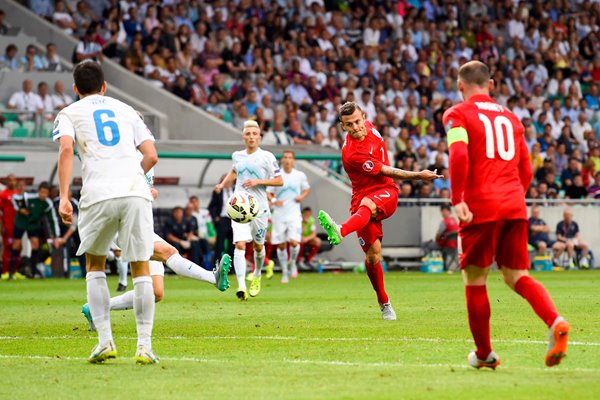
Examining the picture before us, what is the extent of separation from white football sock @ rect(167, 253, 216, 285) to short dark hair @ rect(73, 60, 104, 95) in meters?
4.20

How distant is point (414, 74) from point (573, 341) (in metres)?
25.9

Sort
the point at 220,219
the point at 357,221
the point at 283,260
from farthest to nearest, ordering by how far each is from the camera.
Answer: the point at 220,219 < the point at 283,260 < the point at 357,221

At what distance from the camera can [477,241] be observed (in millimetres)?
8742

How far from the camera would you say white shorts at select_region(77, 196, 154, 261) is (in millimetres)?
9398

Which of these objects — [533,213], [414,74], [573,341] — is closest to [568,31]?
[414,74]

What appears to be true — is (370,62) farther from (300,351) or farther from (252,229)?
(300,351)

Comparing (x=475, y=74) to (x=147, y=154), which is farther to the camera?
(x=147, y=154)

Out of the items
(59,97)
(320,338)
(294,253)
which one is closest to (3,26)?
(59,97)

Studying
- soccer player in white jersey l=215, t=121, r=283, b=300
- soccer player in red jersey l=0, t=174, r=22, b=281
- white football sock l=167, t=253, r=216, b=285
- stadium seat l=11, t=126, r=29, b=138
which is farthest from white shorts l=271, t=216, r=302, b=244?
white football sock l=167, t=253, r=216, b=285

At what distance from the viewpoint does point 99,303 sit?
31.9 ft

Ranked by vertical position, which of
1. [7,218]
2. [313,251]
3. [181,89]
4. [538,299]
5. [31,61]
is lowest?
[313,251]

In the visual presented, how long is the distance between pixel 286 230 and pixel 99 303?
16007 millimetres

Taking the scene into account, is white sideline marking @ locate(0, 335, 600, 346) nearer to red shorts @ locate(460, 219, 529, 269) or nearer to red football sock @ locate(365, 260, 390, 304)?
red shorts @ locate(460, 219, 529, 269)

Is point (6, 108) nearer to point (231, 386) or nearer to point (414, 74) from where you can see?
point (414, 74)
